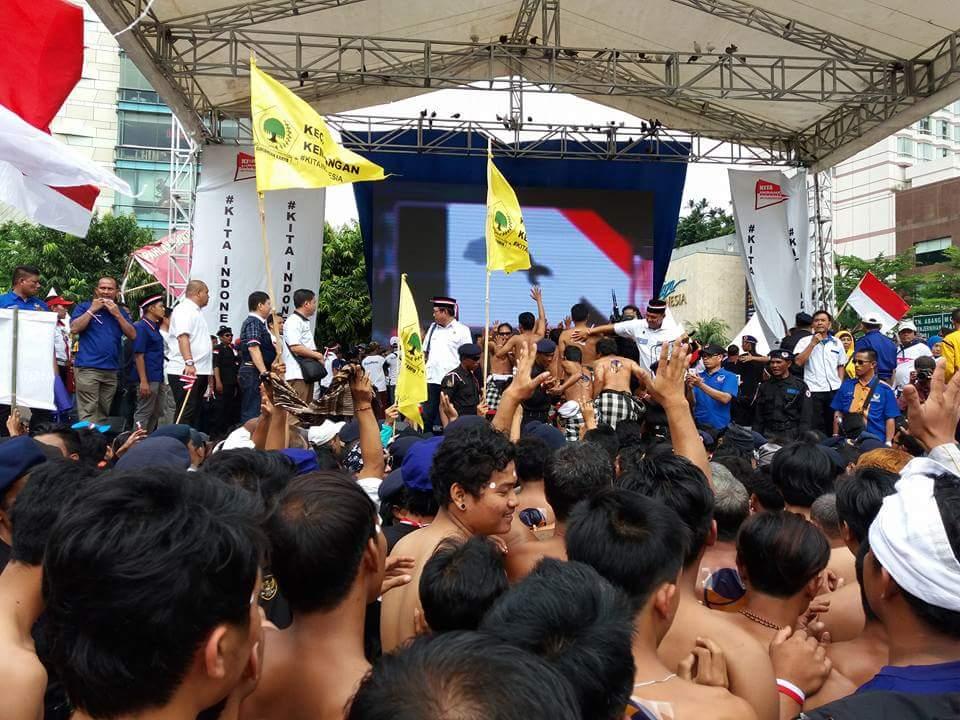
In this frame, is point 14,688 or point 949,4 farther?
point 949,4

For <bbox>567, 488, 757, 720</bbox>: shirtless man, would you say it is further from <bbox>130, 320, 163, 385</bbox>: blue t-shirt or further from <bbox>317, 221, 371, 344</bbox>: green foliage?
<bbox>317, 221, 371, 344</bbox>: green foliage

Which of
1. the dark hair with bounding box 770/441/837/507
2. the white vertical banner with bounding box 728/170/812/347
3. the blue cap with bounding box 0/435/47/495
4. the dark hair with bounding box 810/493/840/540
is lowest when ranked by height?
the dark hair with bounding box 810/493/840/540

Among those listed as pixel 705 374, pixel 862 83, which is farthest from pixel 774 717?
pixel 862 83

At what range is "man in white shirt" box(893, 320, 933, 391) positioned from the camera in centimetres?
977

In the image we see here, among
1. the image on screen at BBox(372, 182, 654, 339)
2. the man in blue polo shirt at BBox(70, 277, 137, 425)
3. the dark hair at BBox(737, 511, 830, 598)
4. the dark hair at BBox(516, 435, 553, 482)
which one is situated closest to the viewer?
the dark hair at BBox(737, 511, 830, 598)

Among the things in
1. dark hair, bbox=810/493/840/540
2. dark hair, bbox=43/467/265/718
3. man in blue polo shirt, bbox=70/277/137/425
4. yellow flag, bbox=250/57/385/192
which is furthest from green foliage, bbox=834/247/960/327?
dark hair, bbox=43/467/265/718

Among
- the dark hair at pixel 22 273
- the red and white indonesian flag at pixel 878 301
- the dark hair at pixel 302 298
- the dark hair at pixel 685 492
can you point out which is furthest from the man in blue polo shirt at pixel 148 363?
the red and white indonesian flag at pixel 878 301

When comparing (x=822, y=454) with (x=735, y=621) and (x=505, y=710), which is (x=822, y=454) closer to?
(x=735, y=621)

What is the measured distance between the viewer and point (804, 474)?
341 centimetres

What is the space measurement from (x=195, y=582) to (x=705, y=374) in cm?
777

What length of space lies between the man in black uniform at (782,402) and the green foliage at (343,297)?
15.7 meters

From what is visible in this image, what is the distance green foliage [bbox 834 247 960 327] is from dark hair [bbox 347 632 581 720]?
2757 centimetres

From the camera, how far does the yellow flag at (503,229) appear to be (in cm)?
721

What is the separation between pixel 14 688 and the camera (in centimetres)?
163
